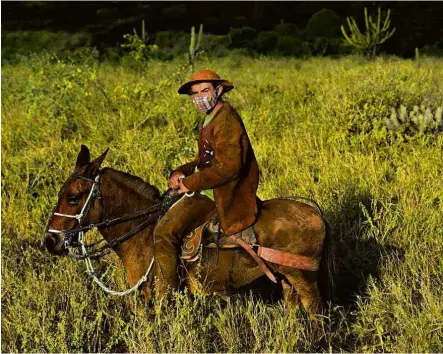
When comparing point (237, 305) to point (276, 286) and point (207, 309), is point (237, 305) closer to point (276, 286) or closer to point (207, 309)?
point (207, 309)

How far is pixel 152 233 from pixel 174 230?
39cm

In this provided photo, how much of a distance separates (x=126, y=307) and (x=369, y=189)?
10.3 feet

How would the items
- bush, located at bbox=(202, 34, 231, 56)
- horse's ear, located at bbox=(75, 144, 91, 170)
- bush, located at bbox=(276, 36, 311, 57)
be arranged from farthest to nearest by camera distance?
1. bush, located at bbox=(276, 36, 311, 57)
2. bush, located at bbox=(202, 34, 231, 56)
3. horse's ear, located at bbox=(75, 144, 91, 170)

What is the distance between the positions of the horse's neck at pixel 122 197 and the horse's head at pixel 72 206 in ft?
0.33

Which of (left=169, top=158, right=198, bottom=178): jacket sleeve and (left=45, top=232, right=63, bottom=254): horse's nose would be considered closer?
(left=45, top=232, right=63, bottom=254): horse's nose

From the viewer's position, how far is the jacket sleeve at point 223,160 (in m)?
4.37

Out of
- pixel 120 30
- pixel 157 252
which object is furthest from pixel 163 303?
pixel 120 30

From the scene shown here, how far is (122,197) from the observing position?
15.9 ft

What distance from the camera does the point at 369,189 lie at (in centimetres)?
708

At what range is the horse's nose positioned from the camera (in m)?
4.68

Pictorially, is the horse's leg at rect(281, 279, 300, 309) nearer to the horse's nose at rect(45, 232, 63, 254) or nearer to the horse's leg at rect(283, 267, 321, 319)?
the horse's leg at rect(283, 267, 321, 319)

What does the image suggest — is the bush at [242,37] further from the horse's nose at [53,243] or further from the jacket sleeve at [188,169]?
the horse's nose at [53,243]

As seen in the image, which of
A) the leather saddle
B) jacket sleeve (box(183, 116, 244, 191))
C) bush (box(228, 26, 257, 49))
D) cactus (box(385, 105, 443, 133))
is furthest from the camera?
bush (box(228, 26, 257, 49))

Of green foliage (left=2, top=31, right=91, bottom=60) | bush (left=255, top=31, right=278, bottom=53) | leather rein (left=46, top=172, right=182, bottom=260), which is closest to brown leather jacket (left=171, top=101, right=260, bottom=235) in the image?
leather rein (left=46, top=172, right=182, bottom=260)
